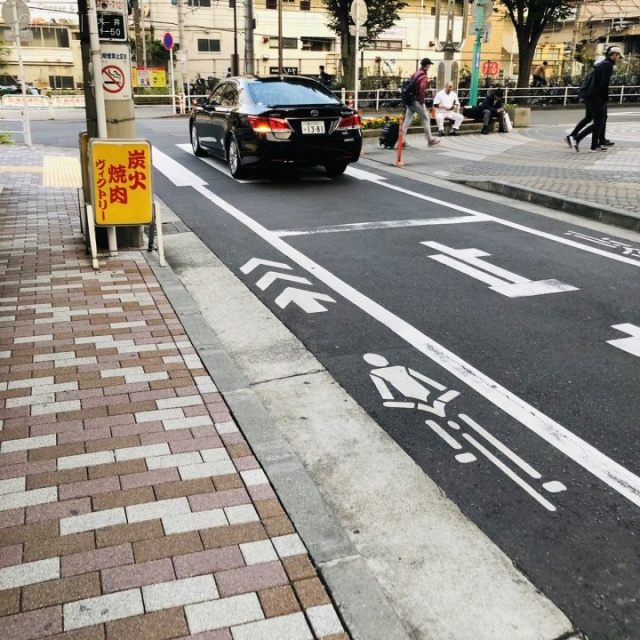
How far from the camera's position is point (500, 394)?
4.16 m

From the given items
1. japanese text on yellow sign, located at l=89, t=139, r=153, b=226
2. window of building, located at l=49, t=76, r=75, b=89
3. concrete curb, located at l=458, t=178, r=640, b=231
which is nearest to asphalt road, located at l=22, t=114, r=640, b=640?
concrete curb, located at l=458, t=178, r=640, b=231

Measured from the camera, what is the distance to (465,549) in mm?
2811

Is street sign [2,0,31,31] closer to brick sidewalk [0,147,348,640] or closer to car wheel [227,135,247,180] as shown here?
car wheel [227,135,247,180]

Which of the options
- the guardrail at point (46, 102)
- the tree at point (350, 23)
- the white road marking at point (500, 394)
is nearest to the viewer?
the white road marking at point (500, 394)

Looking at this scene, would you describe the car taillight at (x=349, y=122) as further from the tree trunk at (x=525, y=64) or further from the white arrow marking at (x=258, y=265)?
the tree trunk at (x=525, y=64)

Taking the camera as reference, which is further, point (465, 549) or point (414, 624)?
point (465, 549)

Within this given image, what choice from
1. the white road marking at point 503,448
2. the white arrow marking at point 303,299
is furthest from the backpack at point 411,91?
the white road marking at point 503,448

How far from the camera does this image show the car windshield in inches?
434

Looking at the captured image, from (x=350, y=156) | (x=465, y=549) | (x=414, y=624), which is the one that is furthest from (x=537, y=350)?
(x=350, y=156)

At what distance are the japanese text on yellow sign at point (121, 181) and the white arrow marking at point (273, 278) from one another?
4.50 feet

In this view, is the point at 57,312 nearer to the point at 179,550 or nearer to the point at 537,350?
the point at 179,550

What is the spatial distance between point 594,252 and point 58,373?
5.73 meters

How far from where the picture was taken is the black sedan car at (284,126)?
10.5m

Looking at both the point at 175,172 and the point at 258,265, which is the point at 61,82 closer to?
the point at 175,172
